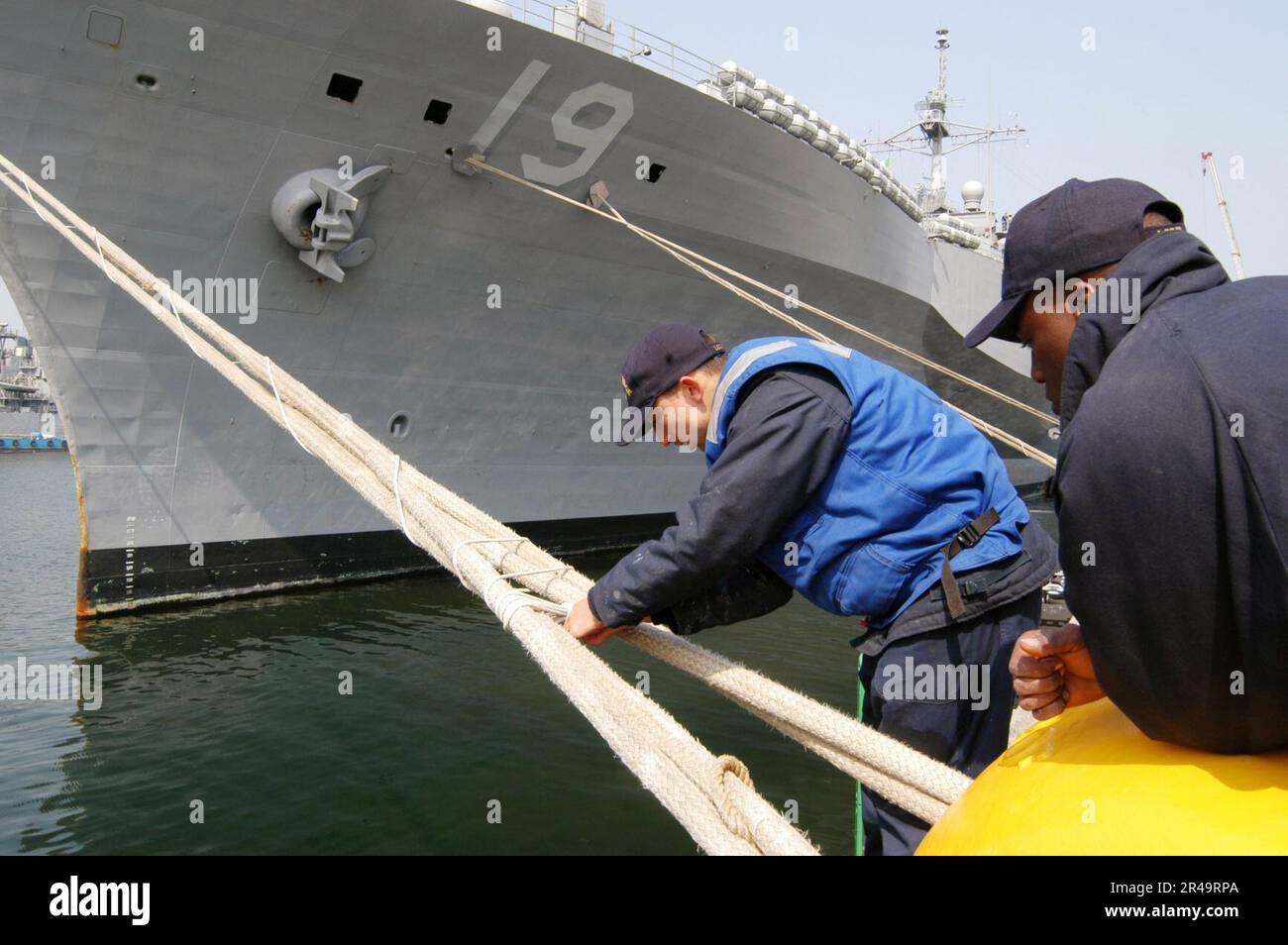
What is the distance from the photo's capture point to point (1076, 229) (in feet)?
4.93

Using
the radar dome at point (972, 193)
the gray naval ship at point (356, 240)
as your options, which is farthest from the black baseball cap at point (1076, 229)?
the radar dome at point (972, 193)

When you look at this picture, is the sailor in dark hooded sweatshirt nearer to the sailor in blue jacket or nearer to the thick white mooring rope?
the thick white mooring rope

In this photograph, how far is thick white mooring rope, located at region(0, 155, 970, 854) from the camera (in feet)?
5.57

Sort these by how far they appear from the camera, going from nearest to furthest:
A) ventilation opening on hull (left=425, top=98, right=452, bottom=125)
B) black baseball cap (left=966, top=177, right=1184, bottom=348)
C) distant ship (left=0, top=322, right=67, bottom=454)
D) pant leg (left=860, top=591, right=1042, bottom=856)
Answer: black baseball cap (left=966, top=177, right=1184, bottom=348) → pant leg (left=860, top=591, right=1042, bottom=856) → ventilation opening on hull (left=425, top=98, right=452, bottom=125) → distant ship (left=0, top=322, right=67, bottom=454)

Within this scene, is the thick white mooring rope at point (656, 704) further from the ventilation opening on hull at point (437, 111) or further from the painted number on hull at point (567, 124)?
the painted number on hull at point (567, 124)

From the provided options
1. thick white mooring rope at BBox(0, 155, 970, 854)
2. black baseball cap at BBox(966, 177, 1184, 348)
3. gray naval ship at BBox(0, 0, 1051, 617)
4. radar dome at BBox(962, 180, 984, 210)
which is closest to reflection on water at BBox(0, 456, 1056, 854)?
gray naval ship at BBox(0, 0, 1051, 617)

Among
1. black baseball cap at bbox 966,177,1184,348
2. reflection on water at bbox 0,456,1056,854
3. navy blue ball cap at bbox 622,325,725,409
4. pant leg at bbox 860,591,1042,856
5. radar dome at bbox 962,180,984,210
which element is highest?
radar dome at bbox 962,180,984,210

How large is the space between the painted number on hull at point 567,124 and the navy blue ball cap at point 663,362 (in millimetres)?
8298

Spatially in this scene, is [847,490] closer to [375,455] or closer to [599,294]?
[375,455]

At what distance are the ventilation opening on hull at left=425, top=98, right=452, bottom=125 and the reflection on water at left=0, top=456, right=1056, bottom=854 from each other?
554 centimetres

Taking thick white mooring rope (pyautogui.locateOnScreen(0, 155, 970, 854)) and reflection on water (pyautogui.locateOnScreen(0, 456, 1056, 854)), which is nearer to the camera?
thick white mooring rope (pyautogui.locateOnScreen(0, 155, 970, 854))

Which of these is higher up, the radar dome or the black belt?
the radar dome

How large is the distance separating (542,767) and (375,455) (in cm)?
314

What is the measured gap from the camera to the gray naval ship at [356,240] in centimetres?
837
